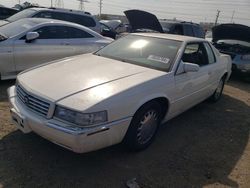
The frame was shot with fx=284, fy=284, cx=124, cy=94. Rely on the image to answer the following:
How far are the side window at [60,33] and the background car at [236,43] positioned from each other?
466cm

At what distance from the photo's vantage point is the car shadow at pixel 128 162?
10.0ft

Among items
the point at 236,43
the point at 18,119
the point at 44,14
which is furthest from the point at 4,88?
the point at 236,43

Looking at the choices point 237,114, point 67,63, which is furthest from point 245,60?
point 67,63

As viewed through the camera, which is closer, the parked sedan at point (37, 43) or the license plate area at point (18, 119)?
→ the license plate area at point (18, 119)

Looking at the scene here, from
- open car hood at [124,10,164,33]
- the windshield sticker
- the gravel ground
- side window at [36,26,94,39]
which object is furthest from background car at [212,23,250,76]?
the windshield sticker

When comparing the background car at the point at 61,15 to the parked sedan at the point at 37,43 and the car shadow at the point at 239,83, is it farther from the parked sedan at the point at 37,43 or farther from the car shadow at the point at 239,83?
the car shadow at the point at 239,83

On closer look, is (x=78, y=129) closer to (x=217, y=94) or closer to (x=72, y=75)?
(x=72, y=75)

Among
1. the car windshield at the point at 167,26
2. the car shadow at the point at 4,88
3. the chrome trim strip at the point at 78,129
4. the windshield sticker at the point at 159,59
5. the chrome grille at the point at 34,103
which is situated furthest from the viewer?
the car windshield at the point at 167,26

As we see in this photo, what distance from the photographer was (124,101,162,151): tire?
340cm

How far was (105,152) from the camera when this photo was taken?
3.63 metres

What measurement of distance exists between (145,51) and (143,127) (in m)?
1.29

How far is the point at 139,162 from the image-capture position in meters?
3.50

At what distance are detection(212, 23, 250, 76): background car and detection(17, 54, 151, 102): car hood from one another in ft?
19.1

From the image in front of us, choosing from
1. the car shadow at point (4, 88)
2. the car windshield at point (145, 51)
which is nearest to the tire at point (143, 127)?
the car windshield at point (145, 51)
